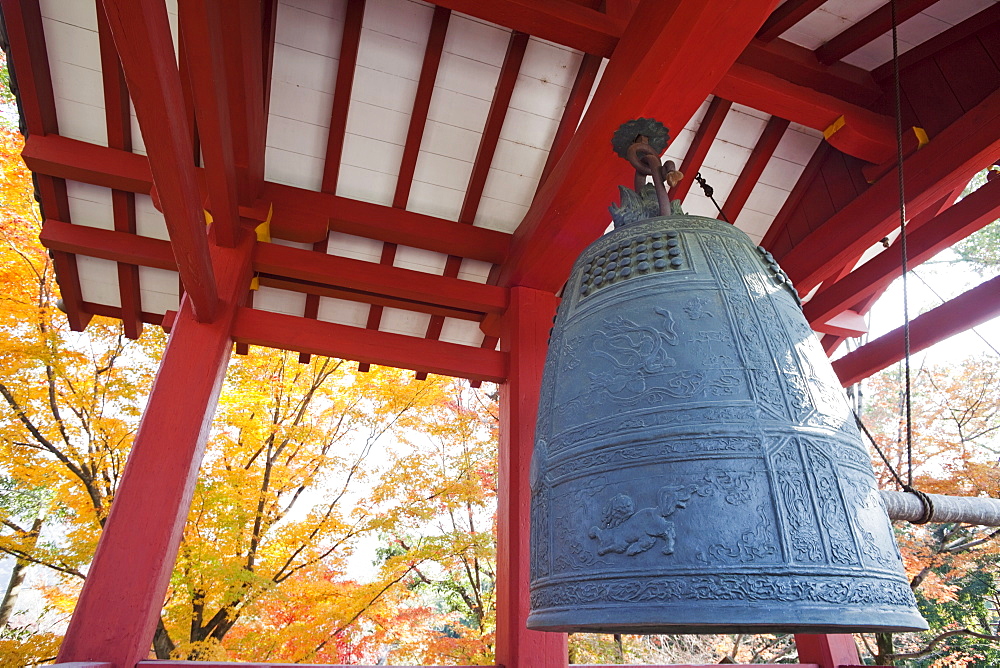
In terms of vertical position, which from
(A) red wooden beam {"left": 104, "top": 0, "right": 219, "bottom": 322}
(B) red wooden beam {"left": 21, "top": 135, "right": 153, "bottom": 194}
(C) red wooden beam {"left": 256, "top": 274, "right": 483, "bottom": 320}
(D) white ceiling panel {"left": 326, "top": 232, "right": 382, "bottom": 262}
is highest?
(D) white ceiling panel {"left": 326, "top": 232, "right": 382, "bottom": 262}

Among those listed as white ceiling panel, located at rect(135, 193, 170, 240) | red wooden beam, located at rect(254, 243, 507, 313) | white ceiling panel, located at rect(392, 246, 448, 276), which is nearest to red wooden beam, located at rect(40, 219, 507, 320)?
red wooden beam, located at rect(254, 243, 507, 313)

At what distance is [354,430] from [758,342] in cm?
748

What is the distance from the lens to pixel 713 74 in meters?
2.33

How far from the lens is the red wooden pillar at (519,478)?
118 inches

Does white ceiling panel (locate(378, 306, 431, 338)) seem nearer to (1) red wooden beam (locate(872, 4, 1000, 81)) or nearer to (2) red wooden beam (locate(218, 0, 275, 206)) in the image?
(2) red wooden beam (locate(218, 0, 275, 206))

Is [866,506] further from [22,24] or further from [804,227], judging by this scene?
[22,24]

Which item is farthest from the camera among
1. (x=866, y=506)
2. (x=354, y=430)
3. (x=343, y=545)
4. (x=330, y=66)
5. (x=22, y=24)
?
(x=354, y=430)

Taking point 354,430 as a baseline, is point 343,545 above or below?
below

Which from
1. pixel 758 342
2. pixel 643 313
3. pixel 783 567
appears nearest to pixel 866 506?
pixel 783 567

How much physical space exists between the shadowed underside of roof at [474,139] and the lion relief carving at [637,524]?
1746 millimetres

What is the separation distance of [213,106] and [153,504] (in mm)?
1903

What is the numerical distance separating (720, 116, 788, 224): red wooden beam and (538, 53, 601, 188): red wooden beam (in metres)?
1.22

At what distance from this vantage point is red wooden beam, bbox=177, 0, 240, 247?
223 centimetres

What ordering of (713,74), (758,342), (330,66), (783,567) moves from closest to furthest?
(783,567), (758,342), (713,74), (330,66)
